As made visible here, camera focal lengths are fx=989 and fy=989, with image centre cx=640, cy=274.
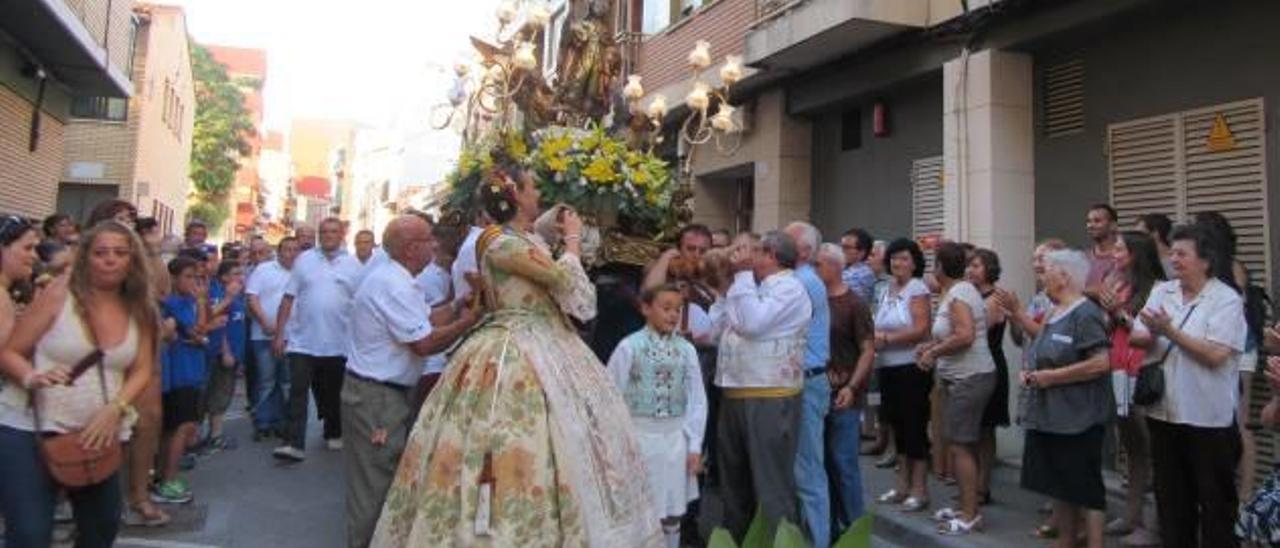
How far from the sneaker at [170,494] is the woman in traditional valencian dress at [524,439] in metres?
3.31

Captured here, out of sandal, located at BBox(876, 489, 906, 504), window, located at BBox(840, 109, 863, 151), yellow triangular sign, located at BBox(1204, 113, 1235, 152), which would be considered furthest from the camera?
window, located at BBox(840, 109, 863, 151)

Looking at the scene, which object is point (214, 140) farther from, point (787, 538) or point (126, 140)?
point (787, 538)

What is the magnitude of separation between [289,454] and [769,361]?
182 inches

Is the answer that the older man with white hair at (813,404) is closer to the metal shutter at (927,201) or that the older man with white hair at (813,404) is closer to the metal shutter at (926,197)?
the metal shutter at (927,201)

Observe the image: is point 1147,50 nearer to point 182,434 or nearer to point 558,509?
point 558,509

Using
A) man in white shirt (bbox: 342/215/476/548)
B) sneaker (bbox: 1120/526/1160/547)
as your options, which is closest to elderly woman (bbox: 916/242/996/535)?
sneaker (bbox: 1120/526/1160/547)

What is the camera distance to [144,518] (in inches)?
237

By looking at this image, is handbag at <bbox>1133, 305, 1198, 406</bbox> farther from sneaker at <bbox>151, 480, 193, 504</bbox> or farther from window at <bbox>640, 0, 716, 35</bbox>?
window at <bbox>640, 0, 716, 35</bbox>

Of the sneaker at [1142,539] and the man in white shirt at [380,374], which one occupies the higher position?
the man in white shirt at [380,374]

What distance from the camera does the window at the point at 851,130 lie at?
11.6 m

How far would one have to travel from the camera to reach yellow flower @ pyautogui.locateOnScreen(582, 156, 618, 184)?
558cm

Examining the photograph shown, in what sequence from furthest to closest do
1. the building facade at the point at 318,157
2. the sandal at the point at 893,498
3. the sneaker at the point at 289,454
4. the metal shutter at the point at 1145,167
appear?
the building facade at the point at 318,157
the sneaker at the point at 289,454
the metal shutter at the point at 1145,167
the sandal at the point at 893,498

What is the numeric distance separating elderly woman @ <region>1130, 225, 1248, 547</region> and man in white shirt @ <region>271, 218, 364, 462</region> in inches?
226

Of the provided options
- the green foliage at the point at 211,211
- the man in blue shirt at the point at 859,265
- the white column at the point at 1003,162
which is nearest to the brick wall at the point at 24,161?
the man in blue shirt at the point at 859,265
